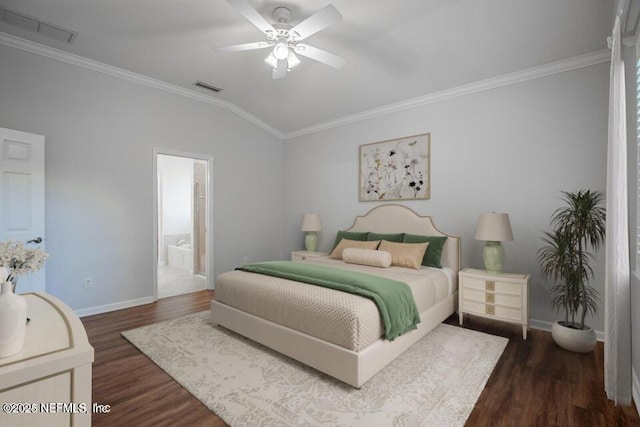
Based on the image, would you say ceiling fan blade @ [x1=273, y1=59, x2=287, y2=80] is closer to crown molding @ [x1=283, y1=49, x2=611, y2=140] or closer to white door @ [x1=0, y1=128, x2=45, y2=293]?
crown molding @ [x1=283, y1=49, x2=611, y2=140]

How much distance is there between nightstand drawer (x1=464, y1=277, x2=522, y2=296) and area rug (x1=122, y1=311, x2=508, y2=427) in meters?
0.46

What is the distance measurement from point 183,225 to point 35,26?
4807 mm

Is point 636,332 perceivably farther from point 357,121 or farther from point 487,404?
point 357,121

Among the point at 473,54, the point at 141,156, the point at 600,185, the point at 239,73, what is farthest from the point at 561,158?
the point at 141,156

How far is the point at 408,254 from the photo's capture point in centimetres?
358

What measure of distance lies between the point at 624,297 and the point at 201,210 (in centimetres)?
593

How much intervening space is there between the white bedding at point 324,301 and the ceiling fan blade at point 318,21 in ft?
6.83

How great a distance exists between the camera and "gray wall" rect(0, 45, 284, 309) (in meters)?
3.29

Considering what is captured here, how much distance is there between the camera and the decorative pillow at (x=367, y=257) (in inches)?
139

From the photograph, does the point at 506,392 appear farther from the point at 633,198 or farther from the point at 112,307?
the point at 112,307

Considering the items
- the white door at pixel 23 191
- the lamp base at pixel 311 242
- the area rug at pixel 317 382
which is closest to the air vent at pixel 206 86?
the white door at pixel 23 191

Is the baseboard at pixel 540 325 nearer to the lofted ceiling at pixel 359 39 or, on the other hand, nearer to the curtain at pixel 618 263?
the curtain at pixel 618 263

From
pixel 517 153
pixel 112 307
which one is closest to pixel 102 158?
pixel 112 307

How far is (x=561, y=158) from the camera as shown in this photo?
3.13 metres
